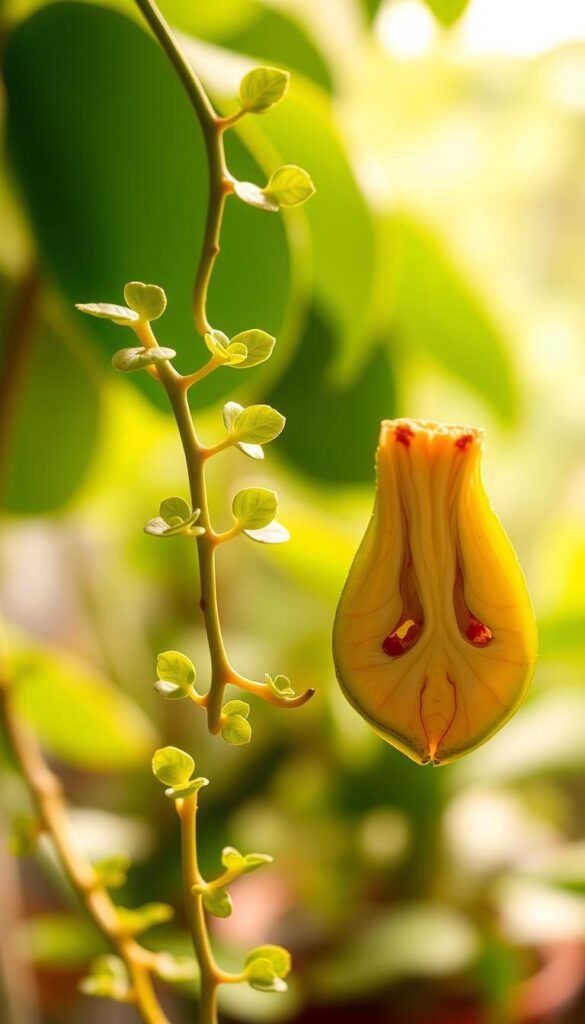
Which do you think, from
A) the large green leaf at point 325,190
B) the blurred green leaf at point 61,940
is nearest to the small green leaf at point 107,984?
the large green leaf at point 325,190

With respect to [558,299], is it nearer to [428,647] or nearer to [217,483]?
[217,483]

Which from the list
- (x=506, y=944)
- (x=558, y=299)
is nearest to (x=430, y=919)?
(x=506, y=944)

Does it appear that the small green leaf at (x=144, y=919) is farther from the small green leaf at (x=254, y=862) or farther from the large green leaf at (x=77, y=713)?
the large green leaf at (x=77, y=713)

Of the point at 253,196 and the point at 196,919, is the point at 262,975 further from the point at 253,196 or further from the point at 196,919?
the point at 253,196

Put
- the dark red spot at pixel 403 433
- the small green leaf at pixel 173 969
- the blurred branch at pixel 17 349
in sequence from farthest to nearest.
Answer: the blurred branch at pixel 17 349 < the small green leaf at pixel 173 969 < the dark red spot at pixel 403 433

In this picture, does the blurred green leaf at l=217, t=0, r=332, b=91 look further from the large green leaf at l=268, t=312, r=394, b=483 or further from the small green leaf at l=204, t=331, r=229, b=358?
the small green leaf at l=204, t=331, r=229, b=358
